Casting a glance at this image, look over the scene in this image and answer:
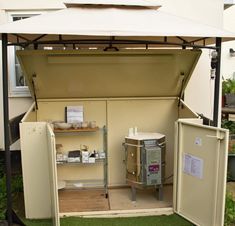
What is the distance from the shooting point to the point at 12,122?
4309 mm

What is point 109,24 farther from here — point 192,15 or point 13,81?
point 13,81

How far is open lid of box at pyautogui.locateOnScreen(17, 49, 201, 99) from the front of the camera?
4.58 meters

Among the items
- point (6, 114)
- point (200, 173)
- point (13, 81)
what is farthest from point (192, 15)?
point (6, 114)

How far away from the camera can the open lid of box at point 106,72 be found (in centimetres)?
458

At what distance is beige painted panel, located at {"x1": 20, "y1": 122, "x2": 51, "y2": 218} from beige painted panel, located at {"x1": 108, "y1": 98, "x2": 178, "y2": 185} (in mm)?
1507

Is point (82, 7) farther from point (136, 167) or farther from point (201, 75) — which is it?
point (201, 75)

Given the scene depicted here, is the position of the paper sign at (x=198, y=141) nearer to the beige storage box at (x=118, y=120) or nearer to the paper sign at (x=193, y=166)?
the beige storage box at (x=118, y=120)

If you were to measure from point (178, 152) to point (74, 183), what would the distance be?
2.08m

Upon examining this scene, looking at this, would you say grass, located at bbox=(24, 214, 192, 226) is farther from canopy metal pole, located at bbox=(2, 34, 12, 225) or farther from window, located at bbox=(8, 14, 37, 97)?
window, located at bbox=(8, 14, 37, 97)

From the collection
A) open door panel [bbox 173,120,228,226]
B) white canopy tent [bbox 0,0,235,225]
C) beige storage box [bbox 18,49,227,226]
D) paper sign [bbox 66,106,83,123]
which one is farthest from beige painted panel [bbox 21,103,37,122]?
open door panel [bbox 173,120,228,226]

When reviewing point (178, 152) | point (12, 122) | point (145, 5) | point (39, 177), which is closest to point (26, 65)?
point (12, 122)

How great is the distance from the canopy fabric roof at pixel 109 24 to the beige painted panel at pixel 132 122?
1826mm

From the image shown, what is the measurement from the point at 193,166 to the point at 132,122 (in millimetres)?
1686

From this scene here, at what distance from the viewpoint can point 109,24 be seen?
11.4 feet
